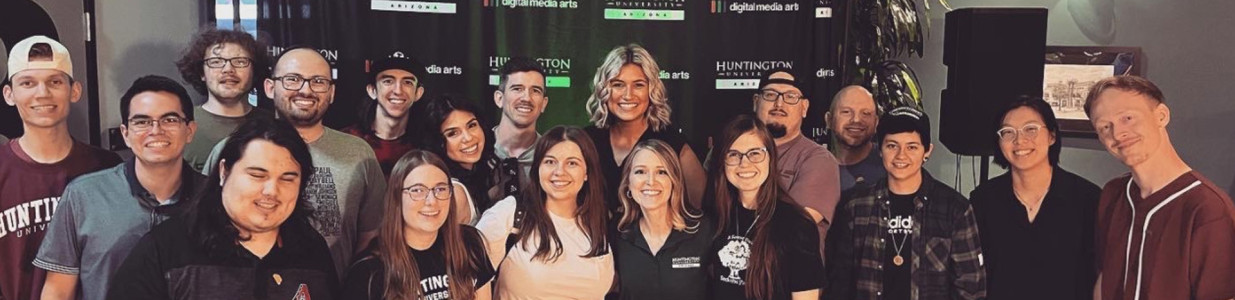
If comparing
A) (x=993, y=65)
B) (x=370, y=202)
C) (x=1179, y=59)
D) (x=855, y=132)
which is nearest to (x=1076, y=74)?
(x=1179, y=59)

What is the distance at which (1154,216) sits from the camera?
316 centimetres

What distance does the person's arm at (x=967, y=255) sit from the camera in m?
3.42

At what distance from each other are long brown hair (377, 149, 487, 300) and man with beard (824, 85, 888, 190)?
5.90ft

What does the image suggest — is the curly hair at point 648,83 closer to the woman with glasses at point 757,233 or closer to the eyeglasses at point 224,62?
the woman with glasses at point 757,233

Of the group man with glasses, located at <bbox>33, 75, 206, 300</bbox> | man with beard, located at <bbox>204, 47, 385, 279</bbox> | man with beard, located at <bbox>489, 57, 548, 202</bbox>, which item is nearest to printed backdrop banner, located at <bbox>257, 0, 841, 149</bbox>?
man with beard, located at <bbox>489, 57, 548, 202</bbox>

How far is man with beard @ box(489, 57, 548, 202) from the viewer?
12.4 feet

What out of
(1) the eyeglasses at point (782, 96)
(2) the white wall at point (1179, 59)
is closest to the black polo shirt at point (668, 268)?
(1) the eyeglasses at point (782, 96)

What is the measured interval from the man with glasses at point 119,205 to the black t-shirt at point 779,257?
1.64m

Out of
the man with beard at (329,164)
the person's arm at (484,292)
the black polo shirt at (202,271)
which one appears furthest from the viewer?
the man with beard at (329,164)

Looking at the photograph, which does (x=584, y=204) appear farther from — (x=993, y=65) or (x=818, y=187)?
(x=993, y=65)

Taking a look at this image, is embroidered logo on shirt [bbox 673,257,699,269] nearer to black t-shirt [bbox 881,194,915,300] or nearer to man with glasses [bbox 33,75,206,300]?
black t-shirt [bbox 881,194,915,300]

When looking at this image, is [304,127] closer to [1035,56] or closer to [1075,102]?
[1035,56]

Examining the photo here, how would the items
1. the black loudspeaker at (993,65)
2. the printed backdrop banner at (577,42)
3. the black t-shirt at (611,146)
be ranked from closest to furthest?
the black t-shirt at (611,146) → the black loudspeaker at (993,65) → the printed backdrop banner at (577,42)

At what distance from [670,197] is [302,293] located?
1.20m
